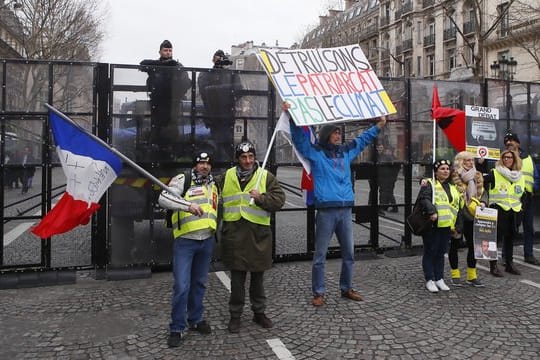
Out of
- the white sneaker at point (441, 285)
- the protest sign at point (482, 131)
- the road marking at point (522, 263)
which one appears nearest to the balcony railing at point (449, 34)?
the protest sign at point (482, 131)

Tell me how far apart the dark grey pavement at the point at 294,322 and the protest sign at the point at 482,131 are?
231cm

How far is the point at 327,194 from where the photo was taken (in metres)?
5.31

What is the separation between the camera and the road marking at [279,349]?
4004 mm

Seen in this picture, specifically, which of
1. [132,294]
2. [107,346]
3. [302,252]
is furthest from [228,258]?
[302,252]

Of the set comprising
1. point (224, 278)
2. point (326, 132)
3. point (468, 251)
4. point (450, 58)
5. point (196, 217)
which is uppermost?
point (450, 58)

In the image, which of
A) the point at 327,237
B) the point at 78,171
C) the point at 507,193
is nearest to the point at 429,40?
the point at 507,193

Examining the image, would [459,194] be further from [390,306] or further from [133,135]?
[133,135]

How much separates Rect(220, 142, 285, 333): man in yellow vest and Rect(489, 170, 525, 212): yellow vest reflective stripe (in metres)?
3.94

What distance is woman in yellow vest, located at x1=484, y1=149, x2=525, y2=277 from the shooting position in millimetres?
6758

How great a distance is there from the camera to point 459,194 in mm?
6082

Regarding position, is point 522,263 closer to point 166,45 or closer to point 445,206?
point 445,206

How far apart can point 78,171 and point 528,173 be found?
663cm

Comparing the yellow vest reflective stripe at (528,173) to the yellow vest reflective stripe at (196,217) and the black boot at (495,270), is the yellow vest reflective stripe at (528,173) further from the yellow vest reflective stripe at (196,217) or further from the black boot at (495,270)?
the yellow vest reflective stripe at (196,217)

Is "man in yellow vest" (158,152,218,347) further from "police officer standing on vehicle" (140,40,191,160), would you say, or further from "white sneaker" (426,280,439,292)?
"white sneaker" (426,280,439,292)
